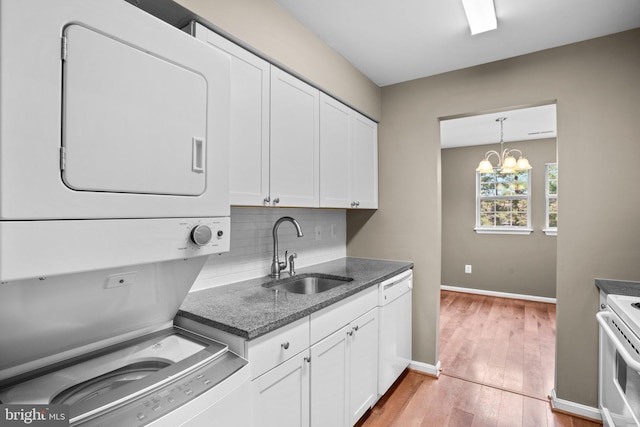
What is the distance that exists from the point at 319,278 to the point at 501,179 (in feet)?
13.8

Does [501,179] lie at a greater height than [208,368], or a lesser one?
greater

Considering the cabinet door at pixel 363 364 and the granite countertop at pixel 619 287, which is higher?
the granite countertop at pixel 619 287

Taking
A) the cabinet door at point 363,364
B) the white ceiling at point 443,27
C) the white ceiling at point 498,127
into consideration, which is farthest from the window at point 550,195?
the cabinet door at point 363,364

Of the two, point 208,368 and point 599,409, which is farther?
point 599,409

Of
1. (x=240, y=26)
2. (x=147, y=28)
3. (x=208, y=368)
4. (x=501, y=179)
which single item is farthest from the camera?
(x=501, y=179)

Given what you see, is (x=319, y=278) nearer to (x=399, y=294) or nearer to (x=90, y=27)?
(x=399, y=294)

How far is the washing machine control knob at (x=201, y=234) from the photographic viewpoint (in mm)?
1027

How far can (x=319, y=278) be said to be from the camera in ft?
7.72

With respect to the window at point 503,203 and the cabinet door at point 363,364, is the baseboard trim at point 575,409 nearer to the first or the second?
the cabinet door at point 363,364

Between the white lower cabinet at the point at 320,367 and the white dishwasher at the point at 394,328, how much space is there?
77 mm

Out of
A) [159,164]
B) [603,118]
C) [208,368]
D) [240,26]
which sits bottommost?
[208,368]

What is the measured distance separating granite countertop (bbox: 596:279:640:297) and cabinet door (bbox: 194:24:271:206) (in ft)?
6.81

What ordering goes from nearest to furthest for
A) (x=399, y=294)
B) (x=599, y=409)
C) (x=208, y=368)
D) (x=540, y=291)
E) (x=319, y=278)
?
(x=208, y=368)
(x=599, y=409)
(x=319, y=278)
(x=399, y=294)
(x=540, y=291)

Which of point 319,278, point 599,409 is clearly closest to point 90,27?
point 319,278
